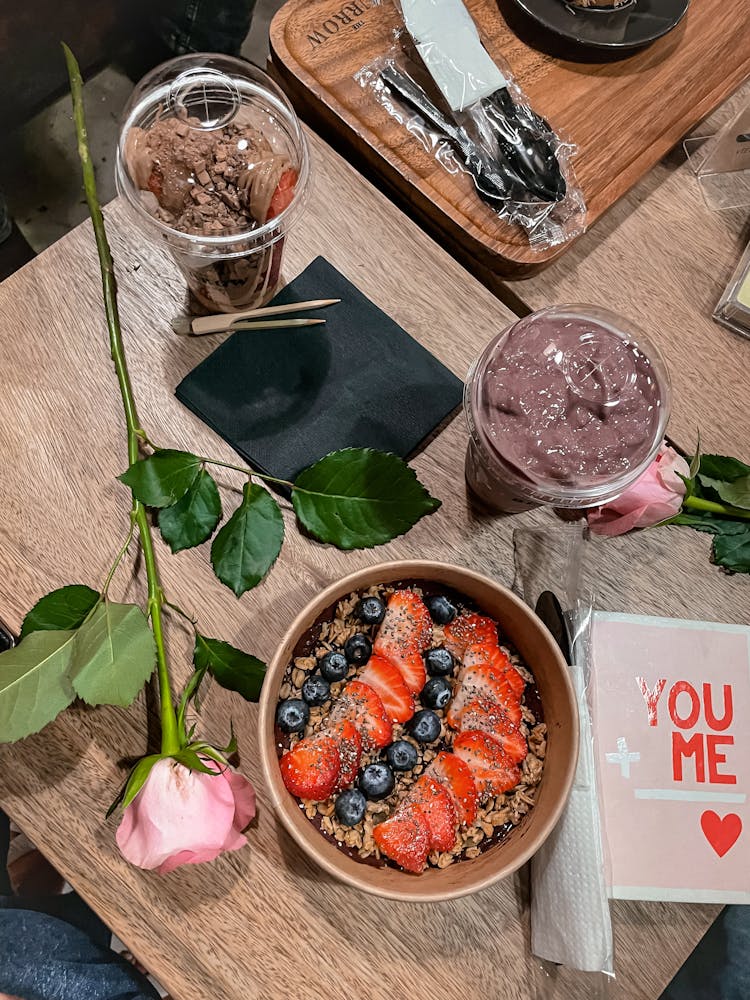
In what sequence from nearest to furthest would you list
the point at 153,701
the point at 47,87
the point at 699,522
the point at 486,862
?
the point at 486,862 < the point at 153,701 < the point at 699,522 < the point at 47,87

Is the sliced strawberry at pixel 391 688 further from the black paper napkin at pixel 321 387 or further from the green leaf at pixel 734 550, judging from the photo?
the green leaf at pixel 734 550

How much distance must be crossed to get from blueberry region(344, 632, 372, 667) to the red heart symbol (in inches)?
19.3

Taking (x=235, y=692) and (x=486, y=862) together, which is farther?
(x=235, y=692)

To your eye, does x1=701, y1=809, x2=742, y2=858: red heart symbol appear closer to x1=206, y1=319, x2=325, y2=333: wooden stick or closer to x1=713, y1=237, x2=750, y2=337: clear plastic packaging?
x1=713, y1=237, x2=750, y2=337: clear plastic packaging

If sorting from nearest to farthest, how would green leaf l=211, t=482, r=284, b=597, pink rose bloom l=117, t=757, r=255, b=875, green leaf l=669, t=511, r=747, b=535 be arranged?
pink rose bloom l=117, t=757, r=255, b=875 < green leaf l=211, t=482, r=284, b=597 < green leaf l=669, t=511, r=747, b=535

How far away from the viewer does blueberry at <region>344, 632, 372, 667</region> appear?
902mm

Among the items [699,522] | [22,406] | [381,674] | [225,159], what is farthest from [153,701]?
[699,522]

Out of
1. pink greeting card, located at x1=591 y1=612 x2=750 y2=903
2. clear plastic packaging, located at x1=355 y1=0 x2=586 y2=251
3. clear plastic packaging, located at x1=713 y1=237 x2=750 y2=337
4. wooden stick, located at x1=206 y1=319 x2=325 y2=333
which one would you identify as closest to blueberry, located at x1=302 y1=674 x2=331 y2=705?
pink greeting card, located at x1=591 y1=612 x2=750 y2=903

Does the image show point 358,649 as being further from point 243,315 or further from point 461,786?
point 243,315

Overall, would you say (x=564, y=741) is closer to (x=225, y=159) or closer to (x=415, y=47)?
(x=225, y=159)

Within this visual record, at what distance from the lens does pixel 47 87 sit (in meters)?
1.77

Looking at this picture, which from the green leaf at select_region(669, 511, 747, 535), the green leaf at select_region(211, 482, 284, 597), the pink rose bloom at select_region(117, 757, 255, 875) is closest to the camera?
the pink rose bloom at select_region(117, 757, 255, 875)

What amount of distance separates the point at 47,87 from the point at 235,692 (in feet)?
5.01

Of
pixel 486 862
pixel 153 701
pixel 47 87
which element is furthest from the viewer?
pixel 47 87
